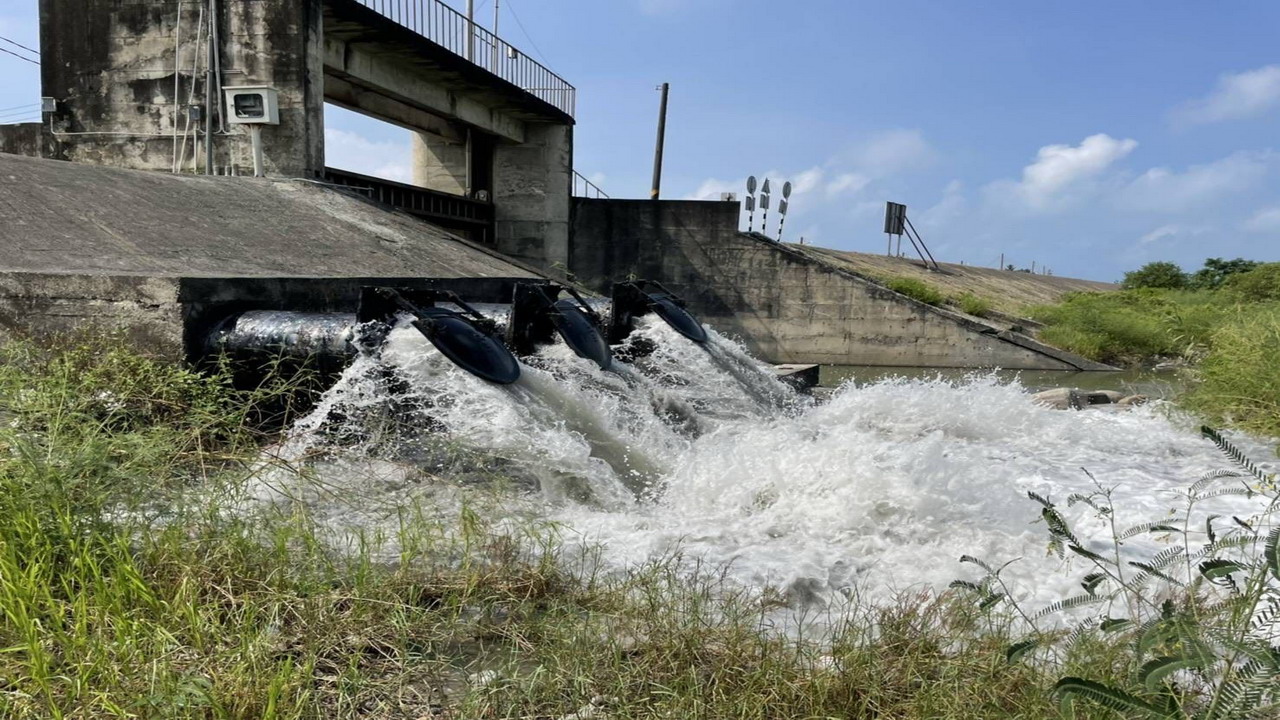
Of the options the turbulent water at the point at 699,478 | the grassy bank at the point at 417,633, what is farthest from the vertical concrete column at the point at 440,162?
the grassy bank at the point at 417,633

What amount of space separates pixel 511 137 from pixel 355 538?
15721 millimetres

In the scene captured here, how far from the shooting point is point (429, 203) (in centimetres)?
1634

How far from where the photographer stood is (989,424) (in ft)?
28.3

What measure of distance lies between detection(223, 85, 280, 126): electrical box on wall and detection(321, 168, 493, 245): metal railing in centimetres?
117

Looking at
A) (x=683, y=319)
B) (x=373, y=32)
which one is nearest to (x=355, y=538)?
(x=683, y=319)

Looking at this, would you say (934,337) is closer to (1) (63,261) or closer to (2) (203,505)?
(1) (63,261)

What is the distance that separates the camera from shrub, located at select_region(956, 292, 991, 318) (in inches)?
835

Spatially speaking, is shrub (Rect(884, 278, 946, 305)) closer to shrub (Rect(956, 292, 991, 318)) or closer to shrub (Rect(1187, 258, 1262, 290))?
shrub (Rect(956, 292, 991, 318))

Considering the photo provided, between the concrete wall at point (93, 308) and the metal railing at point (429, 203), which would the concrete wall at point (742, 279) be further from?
the concrete wall at point (93, 308)

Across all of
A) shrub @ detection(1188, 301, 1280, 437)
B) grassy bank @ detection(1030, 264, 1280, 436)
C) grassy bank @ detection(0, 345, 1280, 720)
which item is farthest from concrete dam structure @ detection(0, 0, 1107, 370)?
shrub @ detection(1188, 301, 1280, 437)

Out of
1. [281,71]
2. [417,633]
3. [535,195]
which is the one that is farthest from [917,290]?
[417,633]

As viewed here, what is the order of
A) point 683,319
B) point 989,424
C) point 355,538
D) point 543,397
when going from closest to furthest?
1. point 355,538
2. point 543,397
3. point 989,424
4. point 683,319

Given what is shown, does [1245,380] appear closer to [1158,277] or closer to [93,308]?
[93,308]

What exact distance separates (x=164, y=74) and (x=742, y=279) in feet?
37.0
